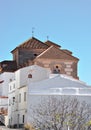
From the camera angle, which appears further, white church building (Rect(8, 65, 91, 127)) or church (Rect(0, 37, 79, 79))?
church (Rect(0, 37, 79, 79))

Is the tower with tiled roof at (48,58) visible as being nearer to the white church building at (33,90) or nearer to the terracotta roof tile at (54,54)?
the terracotta roof tile at (54,54)

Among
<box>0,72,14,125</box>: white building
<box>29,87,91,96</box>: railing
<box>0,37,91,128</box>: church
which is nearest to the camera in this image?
<box>29,87,91,96</box>: railing

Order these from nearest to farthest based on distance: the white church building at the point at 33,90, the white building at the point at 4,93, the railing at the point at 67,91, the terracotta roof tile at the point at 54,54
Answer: the white church building at the point at 33,90, the railing at the point at 67,91, the white building at the point at 4,93, the terracotta roof tile at the point at 54,54

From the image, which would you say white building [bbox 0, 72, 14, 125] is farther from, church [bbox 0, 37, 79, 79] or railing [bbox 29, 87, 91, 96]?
railing [bbox 29, 87, 91, 96]

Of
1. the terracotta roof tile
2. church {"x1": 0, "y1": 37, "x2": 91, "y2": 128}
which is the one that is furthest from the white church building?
the terracotta roof tile

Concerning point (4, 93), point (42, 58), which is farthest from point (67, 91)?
point (42, 58)

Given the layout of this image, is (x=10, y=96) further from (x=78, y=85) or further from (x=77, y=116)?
(x=77, y=116)

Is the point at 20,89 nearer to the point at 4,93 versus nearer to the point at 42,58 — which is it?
the point at 4,93

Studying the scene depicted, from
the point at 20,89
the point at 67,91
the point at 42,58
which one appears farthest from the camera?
the point at 42,58

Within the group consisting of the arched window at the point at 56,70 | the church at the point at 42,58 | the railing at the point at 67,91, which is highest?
the church at the point at 42,58

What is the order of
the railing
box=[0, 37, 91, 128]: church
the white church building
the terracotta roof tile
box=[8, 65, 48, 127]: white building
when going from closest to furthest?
the white church building
the railing
box=[0, 37, 91, 128]: church
box=[8, 65, 48, 127]: white building
the terracotta roof tile

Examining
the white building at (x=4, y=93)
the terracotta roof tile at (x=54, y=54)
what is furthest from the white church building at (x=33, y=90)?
the terracotta roof tile at (x=54, y=54)

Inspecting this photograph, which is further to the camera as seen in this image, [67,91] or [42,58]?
[42,58]

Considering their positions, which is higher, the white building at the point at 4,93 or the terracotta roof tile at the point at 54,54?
the terracotta roof tile at the point at 54,54
